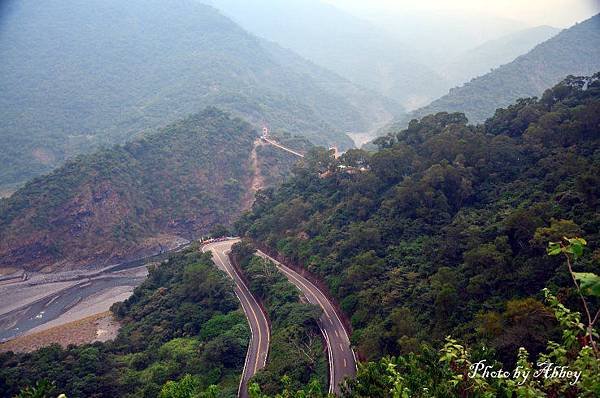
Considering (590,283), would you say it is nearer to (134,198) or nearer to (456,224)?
(456,224)

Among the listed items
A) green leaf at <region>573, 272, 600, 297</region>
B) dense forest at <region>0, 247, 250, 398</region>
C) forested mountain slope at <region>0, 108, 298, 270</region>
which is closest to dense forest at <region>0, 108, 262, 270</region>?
forested mountain slope at <region>0, 108, 298, 270</region>

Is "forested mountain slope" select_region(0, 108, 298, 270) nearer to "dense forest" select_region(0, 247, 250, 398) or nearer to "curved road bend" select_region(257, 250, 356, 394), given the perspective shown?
"dense forest" select_region(0, 247, 250, 398)

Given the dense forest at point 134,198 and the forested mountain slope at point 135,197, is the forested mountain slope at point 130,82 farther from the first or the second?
the forested mountain slope at point 135,197

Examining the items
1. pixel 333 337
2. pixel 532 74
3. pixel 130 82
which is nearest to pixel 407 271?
pixel 333 337

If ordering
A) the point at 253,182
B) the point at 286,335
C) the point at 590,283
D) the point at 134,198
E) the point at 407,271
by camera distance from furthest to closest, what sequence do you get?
the point at 253,182
the point at 134,198
the point at 407,271
the point at 286,335
the point at 590,283

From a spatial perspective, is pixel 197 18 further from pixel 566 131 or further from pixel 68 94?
pixel 566 131

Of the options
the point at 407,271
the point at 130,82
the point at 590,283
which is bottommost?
the point at 407,271
